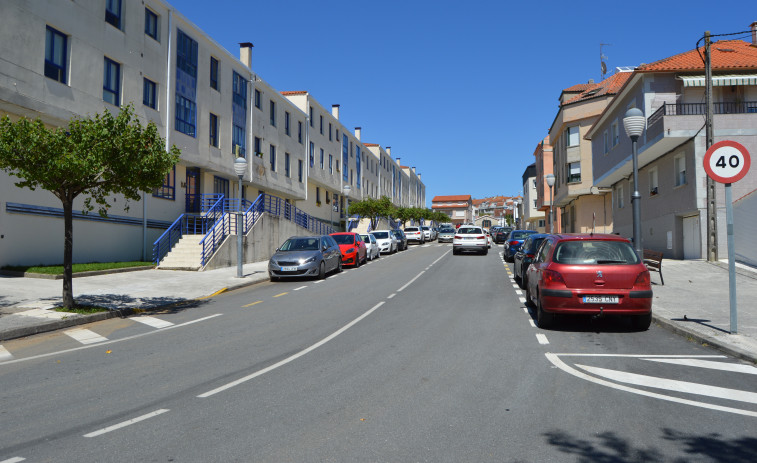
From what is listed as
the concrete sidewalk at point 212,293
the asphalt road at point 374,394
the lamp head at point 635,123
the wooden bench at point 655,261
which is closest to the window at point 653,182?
the concrete sidewalk at point 212,293

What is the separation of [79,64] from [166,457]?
18043 millimetres

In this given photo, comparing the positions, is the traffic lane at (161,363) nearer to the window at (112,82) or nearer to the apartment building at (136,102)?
the apartment building at (136,102)

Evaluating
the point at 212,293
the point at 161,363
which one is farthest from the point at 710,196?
the point at 161,363

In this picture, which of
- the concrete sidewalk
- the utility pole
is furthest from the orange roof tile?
the concrete sidewalk

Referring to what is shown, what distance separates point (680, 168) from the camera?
2088 cm

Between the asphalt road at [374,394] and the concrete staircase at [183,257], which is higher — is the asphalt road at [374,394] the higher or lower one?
the lower one

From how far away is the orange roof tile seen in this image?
20094 millimetres

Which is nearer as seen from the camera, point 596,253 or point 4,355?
point 4,355

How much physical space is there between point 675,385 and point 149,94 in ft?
72.1

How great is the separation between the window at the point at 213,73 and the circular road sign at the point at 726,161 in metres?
24.0

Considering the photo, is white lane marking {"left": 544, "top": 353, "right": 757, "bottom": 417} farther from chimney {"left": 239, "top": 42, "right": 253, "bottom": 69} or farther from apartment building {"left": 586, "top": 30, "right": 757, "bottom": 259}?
chimney {"left": 239, "top": 42, "right": 253, "bottom": 69}

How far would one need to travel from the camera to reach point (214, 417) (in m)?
4.57

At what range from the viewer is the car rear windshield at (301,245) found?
19091 millimetres

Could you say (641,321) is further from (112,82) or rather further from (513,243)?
(112,82)
